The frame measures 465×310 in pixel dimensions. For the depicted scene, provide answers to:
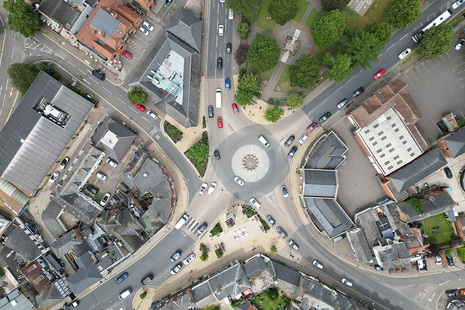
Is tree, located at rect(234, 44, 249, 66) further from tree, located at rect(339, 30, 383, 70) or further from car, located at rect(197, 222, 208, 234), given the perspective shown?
car, located at rect(197, 222, 208, 234)

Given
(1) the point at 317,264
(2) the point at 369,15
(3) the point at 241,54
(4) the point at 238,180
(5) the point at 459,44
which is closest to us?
(5) the point at 459,44

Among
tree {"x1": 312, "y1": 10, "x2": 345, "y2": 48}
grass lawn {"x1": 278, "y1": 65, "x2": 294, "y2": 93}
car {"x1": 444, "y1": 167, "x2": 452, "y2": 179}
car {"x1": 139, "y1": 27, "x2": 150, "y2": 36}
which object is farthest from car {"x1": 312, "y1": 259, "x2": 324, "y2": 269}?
car {"x1": 139, "y1": 27, "x2": 150, "y2": 36}

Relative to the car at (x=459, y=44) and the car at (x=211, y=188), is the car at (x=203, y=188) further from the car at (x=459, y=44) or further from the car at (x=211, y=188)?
the car at (x=459, y=44)

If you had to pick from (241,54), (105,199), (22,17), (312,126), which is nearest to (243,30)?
(241,54)

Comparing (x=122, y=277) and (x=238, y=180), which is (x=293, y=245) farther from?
(x=122, y=277)

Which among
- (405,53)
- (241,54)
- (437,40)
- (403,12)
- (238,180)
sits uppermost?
(403,12)

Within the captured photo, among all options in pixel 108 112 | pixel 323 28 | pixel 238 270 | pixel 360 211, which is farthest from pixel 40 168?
pixel 360 211

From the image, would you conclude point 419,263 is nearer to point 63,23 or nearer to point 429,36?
point 429,36
